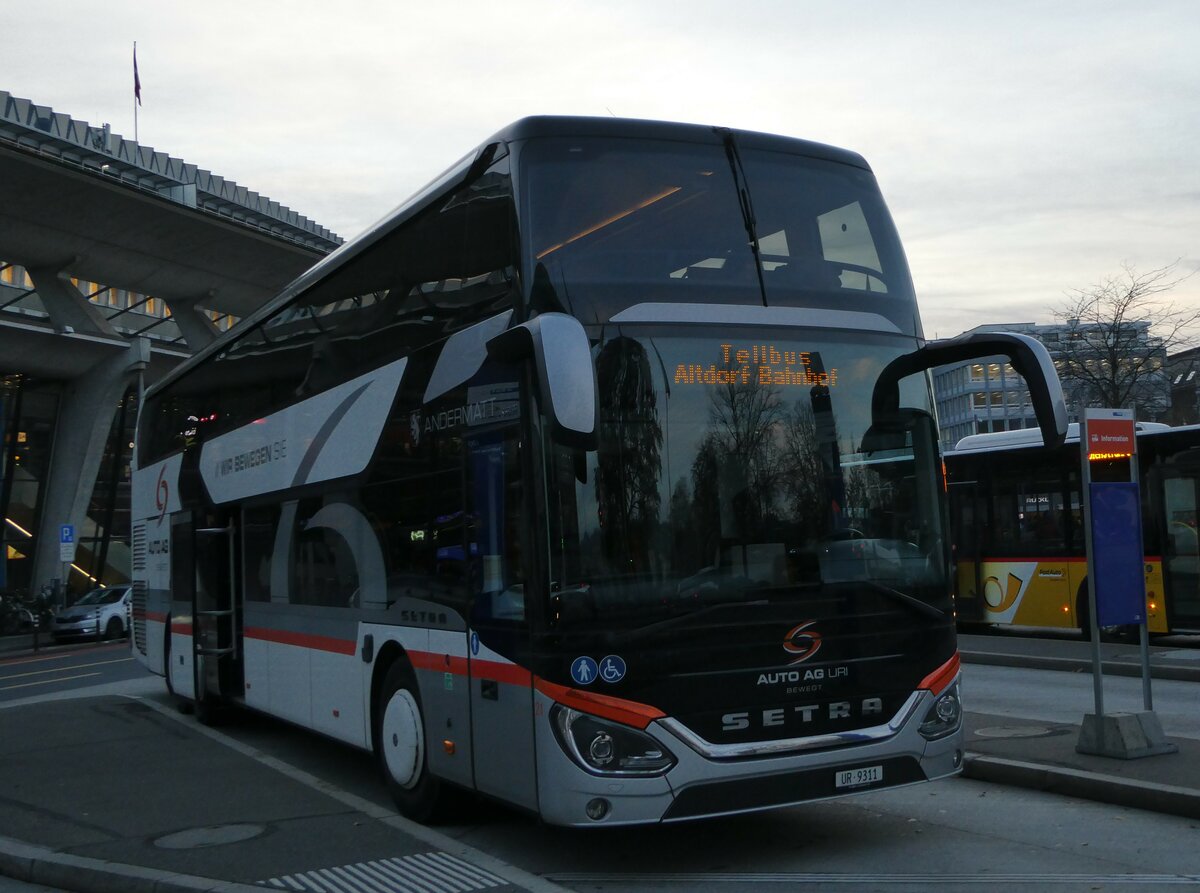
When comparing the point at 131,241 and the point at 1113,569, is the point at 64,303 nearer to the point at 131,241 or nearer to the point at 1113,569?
the point at 131,241

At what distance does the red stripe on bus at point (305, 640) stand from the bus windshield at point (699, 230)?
393 centimetres

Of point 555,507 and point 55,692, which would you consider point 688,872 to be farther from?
point 55,692

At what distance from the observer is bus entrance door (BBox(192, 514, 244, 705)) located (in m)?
13.3

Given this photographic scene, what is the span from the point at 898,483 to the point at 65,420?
153ft

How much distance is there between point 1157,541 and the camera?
752 inches

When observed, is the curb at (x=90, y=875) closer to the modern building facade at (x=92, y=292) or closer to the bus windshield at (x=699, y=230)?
the bus windshield at (x=699, y=230)

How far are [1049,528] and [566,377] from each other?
16466 millimetres

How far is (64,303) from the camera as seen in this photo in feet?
143

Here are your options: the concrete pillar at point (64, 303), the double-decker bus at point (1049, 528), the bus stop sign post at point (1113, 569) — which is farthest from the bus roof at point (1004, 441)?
the concrete pillar at point (64, 303)

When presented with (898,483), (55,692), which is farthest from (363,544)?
(55,692)

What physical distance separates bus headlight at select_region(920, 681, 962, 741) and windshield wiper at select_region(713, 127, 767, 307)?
2.40 metres

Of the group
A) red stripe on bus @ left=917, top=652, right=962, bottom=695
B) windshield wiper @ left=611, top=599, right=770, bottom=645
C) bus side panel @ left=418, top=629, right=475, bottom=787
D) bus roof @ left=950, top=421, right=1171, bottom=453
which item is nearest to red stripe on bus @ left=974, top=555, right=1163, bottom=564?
bus roof @ left=950, top=421, right=1171, bottom=453

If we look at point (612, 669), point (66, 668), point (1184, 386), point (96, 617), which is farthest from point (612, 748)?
point (1184, 386)

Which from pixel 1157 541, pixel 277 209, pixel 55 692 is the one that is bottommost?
pixel 55 692
